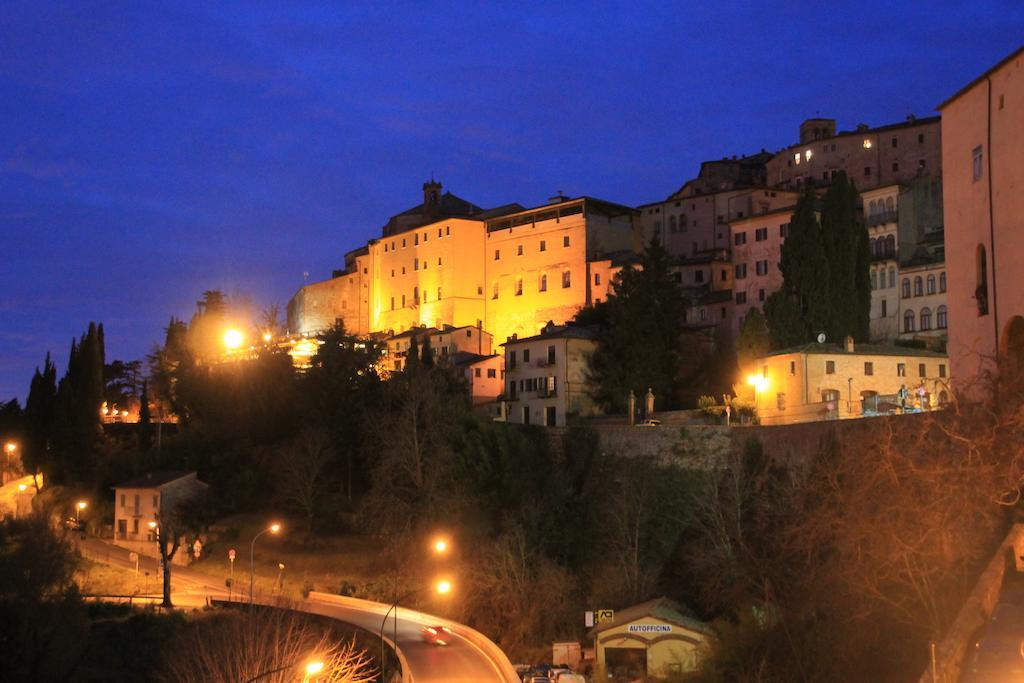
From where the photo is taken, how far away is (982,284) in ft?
92.7

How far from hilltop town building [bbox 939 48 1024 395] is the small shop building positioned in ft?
36.4

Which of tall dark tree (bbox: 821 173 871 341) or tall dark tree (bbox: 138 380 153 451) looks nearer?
tall dark tree (bbox: 821 173 871 341)

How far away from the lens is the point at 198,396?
67.4 metres

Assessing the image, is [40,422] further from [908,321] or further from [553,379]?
[908,321]

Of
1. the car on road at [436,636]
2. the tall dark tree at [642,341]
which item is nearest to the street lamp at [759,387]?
the tall dark tree at [642,341]

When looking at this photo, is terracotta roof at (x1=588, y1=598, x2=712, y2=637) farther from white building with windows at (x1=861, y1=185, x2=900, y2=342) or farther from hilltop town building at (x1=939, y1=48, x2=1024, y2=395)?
white building with windows at (x1=861, y1=185, x2=900, y2=342)

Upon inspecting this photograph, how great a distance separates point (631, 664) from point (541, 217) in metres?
47.6

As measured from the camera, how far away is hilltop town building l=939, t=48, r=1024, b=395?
2628 centimetres

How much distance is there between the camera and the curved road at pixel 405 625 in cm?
3244

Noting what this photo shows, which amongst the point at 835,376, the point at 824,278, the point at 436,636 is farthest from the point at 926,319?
the point at 436,636

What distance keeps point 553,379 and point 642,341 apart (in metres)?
5.74

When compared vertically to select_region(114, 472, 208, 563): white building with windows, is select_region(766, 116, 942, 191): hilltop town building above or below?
above

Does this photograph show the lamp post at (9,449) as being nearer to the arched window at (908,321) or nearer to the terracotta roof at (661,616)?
the terracotta roof at (661,616)

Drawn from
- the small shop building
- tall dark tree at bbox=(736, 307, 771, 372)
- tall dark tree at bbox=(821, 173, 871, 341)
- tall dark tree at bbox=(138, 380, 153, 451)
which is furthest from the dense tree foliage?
tall dark tree at bbox=(138, 380, 153, 451)
